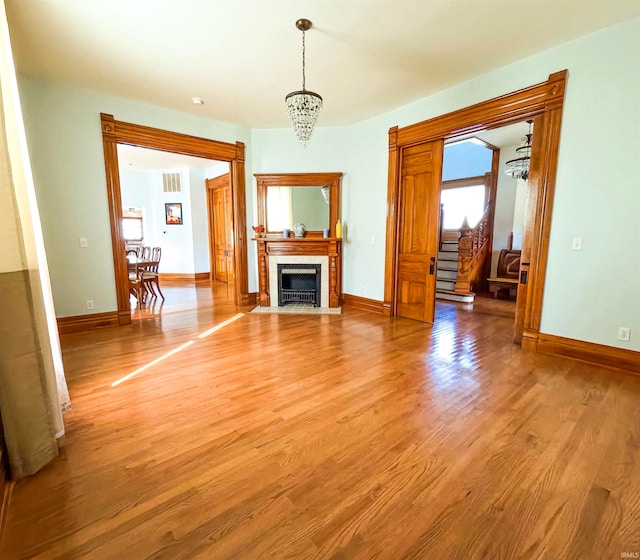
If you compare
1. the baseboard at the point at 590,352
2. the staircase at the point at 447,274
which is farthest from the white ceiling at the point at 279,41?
the staircase at the point at 447,274

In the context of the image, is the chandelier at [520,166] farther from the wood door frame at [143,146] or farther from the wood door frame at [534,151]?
the wood door frame at [143,146]

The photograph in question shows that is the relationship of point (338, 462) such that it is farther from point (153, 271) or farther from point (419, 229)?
point (153, 271)

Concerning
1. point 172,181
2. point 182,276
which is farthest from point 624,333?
point 172,181

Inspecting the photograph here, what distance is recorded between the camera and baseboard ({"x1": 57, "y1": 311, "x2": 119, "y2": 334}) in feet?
12.5

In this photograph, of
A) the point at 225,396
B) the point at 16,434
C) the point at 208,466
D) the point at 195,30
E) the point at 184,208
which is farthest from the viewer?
the point at 184,208

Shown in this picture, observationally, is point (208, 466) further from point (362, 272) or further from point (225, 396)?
point (362, 272)

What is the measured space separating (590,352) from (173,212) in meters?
9.00

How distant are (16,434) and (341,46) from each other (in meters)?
3.79

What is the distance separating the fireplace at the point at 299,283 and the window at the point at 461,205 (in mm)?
4737

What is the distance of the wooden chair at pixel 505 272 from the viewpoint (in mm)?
6053

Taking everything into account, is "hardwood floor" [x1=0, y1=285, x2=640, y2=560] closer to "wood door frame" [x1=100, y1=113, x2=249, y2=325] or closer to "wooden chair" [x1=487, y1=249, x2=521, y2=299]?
"wood door frame" [x1=100, y1=113, x2=249, y2=325]

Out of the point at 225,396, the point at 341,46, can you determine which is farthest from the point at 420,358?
the point at 341,46

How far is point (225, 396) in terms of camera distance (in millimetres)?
2320

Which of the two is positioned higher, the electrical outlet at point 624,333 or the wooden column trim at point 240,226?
the wooden column trim at point 240,226
